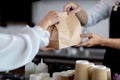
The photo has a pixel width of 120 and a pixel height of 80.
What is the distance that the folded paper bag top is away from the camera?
4.50 feet

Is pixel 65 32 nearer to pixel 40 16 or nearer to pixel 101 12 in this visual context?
pixel 101 12

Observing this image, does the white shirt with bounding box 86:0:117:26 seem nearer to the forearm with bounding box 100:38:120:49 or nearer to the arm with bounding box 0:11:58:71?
the forearm with bounding box 100:38:120:49

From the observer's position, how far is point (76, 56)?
10.8ft

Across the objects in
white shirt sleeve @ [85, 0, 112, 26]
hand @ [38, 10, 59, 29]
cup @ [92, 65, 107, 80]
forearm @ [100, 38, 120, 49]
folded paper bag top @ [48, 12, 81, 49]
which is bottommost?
cup @ [92, 65, 107, 80]

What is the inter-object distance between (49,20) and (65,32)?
0.19 meters

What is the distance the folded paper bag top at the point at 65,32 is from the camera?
1.37 meters

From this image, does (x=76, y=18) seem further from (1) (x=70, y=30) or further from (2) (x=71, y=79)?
(2) (x=71, y=79)

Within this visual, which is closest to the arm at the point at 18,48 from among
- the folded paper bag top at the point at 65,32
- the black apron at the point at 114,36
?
the folded paper bag top at the point at 65,32

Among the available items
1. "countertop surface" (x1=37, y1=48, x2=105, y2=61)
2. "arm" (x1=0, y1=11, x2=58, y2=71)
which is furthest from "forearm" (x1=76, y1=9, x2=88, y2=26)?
"countertop surface" (x1=37, y1=48, x2=105, y2=61)

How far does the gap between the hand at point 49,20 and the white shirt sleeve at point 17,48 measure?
5.8 inches

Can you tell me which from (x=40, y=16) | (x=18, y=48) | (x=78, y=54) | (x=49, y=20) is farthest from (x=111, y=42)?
(x=40, y=16)

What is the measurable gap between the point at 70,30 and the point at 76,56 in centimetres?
188

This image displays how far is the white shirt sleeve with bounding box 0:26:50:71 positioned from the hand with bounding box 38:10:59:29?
147 mm

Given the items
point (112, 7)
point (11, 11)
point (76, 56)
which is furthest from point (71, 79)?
point (11, 11)
